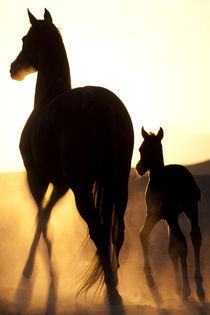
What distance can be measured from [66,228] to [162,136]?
7.24 metres

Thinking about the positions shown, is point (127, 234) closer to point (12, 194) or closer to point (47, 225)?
point (47, 225)

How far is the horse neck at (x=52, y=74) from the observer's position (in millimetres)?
9242

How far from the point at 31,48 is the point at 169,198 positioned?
3.45 meters

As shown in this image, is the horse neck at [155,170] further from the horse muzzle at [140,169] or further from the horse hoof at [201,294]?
the horse hoof at [201,294]

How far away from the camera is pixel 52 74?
9.34 metres

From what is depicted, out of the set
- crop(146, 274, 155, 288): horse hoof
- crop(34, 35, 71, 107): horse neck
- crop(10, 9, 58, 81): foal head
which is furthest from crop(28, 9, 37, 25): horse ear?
crop(146, 274, 155, 288): horse hoof

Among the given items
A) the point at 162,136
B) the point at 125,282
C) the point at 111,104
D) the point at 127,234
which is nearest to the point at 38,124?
the point at 111,104

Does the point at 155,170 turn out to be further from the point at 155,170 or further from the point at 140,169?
the point at 140,169

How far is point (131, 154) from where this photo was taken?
800 centimetres

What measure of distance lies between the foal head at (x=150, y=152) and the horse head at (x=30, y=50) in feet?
8.38

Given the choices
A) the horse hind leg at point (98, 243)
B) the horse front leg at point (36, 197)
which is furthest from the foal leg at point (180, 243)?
the horse front leg at point (36, 197)

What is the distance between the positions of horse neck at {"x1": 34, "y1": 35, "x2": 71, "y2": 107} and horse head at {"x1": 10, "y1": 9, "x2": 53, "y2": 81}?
25 centimetres

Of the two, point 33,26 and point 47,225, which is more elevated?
point 33,26

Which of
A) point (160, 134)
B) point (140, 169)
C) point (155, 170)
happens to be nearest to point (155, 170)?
point (155, 170)
